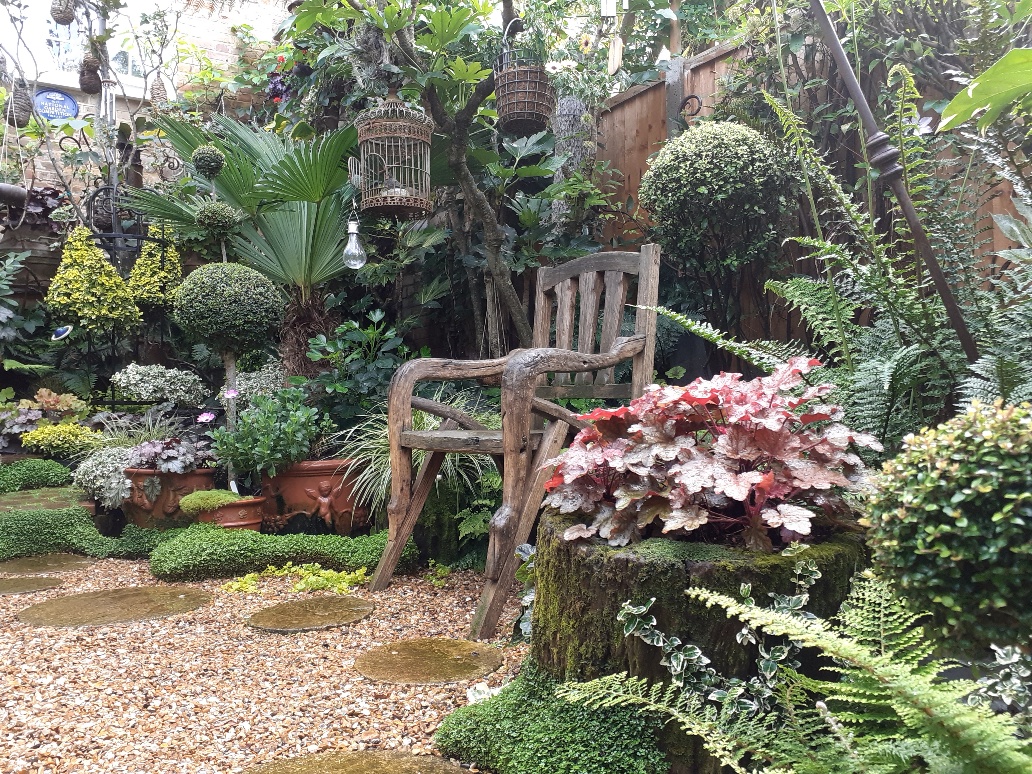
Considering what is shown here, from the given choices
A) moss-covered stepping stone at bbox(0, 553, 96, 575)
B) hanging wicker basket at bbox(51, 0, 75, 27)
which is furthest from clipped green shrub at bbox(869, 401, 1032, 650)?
hanging wicker basket at bbox(51, 0, 75, 27)

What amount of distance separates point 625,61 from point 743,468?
3.51 metres

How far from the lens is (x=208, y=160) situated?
4.25 meters

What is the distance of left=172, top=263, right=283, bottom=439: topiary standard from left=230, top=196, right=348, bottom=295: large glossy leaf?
0.47 meters

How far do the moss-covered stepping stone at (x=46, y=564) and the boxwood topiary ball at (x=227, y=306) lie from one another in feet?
4.14

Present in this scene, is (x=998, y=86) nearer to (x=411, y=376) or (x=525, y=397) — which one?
(x=525, y=397)

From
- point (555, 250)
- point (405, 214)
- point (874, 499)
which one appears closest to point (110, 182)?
point (405, 214)

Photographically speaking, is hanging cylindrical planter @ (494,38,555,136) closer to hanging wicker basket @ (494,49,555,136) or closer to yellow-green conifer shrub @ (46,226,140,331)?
hanging wicker basket @ (494,49,555,136)

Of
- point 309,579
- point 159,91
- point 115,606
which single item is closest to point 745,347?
point 309,579

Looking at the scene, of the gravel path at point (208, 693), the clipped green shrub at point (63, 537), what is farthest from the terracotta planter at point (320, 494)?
the gravel path at point (208, 693)

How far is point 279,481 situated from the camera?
362 cm

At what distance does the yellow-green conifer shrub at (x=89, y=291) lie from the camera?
17.0ft

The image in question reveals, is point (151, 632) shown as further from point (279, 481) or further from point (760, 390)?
point (760, 390)

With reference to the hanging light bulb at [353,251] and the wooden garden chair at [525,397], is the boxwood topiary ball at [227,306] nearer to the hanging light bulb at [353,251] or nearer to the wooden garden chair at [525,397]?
the hanging light bulb at [353,251]

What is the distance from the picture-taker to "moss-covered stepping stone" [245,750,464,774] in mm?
1440
